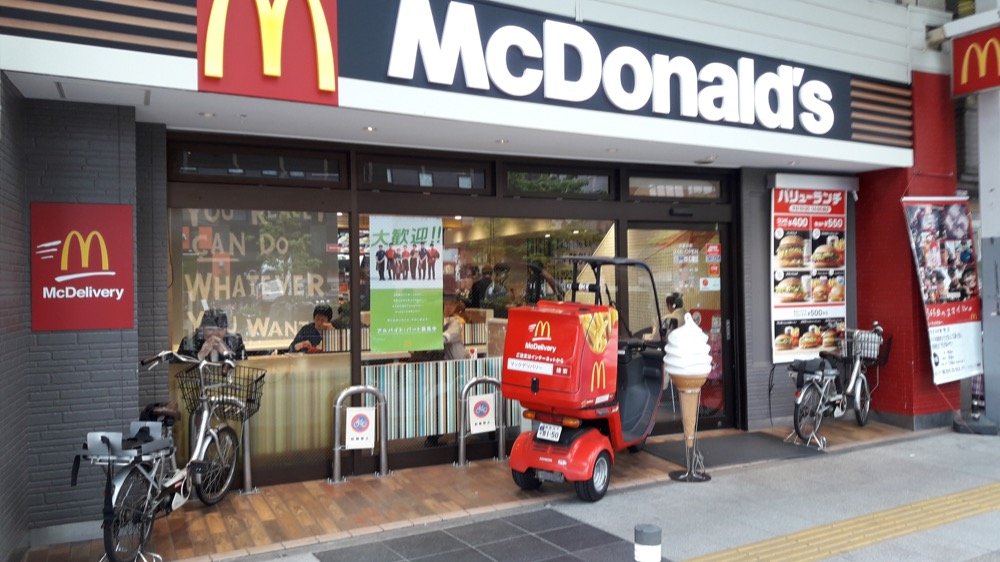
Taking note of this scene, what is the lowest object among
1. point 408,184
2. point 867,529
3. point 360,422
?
point 867,529

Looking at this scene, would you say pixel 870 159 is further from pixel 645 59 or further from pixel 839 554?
pixel 839 554

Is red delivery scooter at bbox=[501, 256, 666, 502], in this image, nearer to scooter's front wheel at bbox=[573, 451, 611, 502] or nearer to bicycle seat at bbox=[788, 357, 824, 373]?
scooter's front wheel at bbox=[573, 451, 611, 502]

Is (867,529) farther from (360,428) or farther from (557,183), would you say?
(557,183)

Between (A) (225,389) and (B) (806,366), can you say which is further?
(B) (806,366)

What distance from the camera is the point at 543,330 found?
20.5 feet

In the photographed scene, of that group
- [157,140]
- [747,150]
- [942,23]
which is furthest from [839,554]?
[942,23]

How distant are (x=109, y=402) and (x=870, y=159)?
8.31m

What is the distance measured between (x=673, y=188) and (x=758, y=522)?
4.36 meters

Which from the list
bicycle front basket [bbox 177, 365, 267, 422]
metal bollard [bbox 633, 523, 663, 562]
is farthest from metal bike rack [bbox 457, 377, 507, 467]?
metal bollard [bbox 633, 523, 663, 562]

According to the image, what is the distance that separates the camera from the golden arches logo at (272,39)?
5.35 meters

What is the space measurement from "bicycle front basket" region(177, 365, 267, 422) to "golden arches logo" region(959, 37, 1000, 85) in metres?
8.63

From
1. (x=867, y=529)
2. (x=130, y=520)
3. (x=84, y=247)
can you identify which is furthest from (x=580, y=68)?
(x=130, y=520)

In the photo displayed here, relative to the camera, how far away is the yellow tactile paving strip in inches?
208

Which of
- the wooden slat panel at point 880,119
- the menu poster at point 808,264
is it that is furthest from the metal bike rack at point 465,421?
the wooden slat panel at point 880,119
